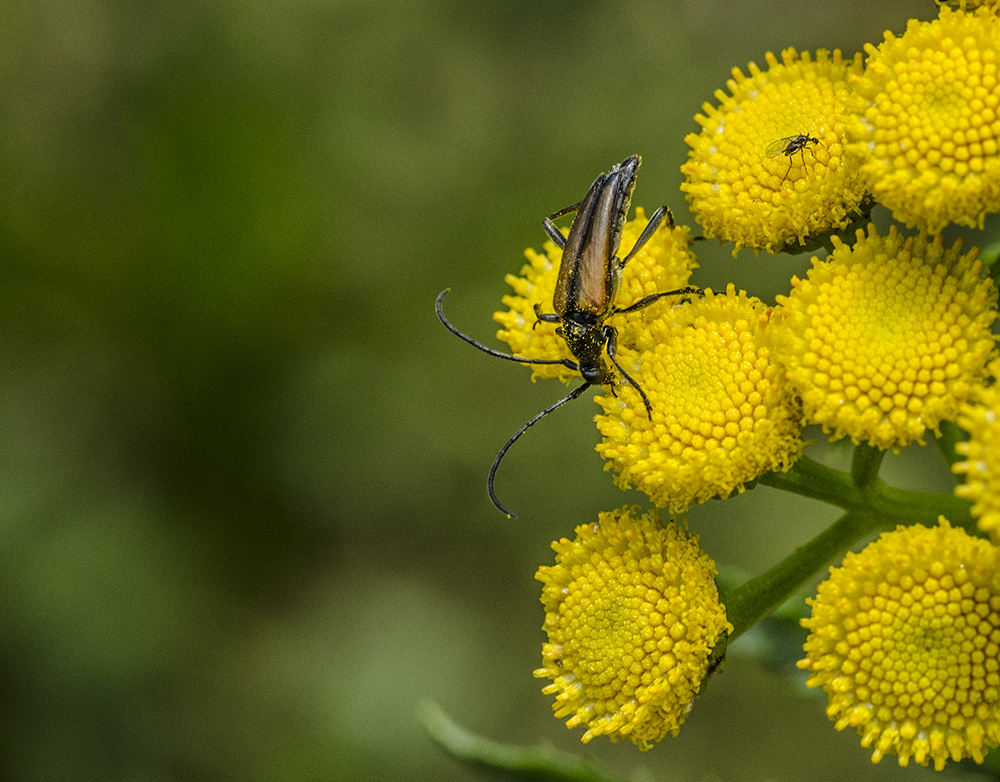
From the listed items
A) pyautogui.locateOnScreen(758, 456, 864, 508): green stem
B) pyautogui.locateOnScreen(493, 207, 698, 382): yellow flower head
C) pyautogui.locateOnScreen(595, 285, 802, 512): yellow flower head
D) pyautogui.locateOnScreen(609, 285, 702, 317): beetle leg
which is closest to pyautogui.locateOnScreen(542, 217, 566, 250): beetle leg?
pyautogui.locateOnScreen(493, 207, 698, 382): yellow flower head

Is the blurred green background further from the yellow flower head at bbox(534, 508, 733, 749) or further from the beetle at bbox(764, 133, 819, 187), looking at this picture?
the yellow flower head at bbox(534, 508, 733, 749)

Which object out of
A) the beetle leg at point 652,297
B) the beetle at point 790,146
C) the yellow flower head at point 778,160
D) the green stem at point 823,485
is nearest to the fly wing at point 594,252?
the beetle leg at point 652,297

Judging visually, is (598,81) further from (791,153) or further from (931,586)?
(931,586)

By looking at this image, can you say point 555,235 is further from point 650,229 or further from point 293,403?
point 293,403

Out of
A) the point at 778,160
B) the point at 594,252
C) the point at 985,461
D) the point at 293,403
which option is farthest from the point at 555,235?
the point at 293,403

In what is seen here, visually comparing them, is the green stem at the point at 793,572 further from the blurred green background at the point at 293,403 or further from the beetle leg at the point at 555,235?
the blurred green background at the point at 293,403

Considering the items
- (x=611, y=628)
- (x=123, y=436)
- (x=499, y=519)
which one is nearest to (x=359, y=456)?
Result: (x=499, y=519)
